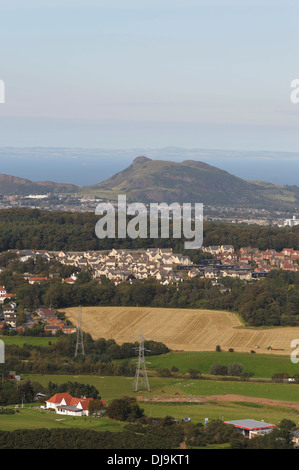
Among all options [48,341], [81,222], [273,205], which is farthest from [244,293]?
[273,205]

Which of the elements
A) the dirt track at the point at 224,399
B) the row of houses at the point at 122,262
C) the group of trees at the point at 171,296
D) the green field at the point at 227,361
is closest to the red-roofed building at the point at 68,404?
the dirt track at the point at 224,399

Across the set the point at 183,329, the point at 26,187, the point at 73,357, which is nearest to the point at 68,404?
the point at 73,357

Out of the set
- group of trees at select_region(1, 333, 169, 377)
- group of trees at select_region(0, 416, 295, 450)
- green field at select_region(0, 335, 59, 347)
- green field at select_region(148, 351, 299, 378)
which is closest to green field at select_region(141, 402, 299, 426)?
group of trees at select_region(0, 416, 295, 450)

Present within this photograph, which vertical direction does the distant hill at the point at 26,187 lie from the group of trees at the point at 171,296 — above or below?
above

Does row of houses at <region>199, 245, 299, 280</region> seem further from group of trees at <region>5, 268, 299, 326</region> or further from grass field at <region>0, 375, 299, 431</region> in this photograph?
grass field at <region>0, 375, 299, 431</region>

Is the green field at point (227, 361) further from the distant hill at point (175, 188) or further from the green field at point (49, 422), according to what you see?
the distant hill at point (175, 188)

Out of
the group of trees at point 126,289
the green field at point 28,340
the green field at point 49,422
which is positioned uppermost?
the group of trees at point 126,289

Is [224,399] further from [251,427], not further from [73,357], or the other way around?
[73,357]

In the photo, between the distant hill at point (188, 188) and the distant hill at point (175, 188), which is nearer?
the distant hill at point (175, 188)
